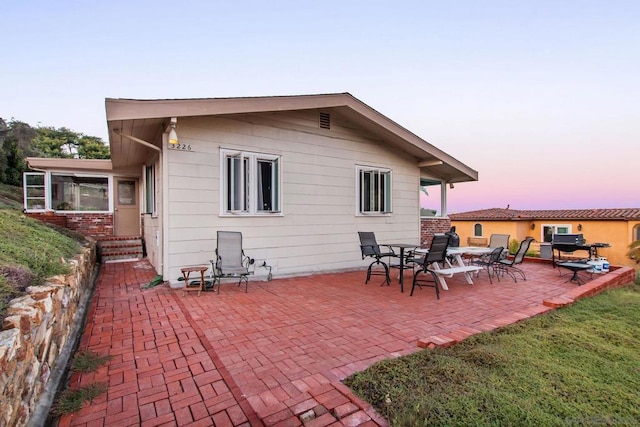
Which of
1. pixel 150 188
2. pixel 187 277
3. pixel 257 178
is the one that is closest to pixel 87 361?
pixel 187 277

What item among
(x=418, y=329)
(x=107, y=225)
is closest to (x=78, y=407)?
(x=418, y=329)

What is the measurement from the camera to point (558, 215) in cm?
2155

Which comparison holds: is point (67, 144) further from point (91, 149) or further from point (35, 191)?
point (35, 191)

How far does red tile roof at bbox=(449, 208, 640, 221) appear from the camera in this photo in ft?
60.8

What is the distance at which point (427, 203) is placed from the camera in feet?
34.3

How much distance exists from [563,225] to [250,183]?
23340 mm

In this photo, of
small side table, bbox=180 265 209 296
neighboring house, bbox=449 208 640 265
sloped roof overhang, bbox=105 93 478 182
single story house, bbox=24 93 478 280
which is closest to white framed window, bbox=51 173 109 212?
single story house, bbox=24 93 478 280

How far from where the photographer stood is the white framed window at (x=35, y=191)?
9492 millimetres

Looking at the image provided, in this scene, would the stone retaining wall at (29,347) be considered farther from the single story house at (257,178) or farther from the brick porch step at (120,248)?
the brick porch step at (120,248)

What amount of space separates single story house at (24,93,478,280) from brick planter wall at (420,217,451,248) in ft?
0.31

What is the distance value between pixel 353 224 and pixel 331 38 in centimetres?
607

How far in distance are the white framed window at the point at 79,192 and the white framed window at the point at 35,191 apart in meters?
0.29

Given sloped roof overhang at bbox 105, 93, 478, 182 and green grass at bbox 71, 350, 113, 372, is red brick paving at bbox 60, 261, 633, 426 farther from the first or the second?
sloped roof overhang at bbox 105, 93, 478, 182

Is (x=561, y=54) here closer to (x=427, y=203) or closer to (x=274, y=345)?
(x=427, y=203)
